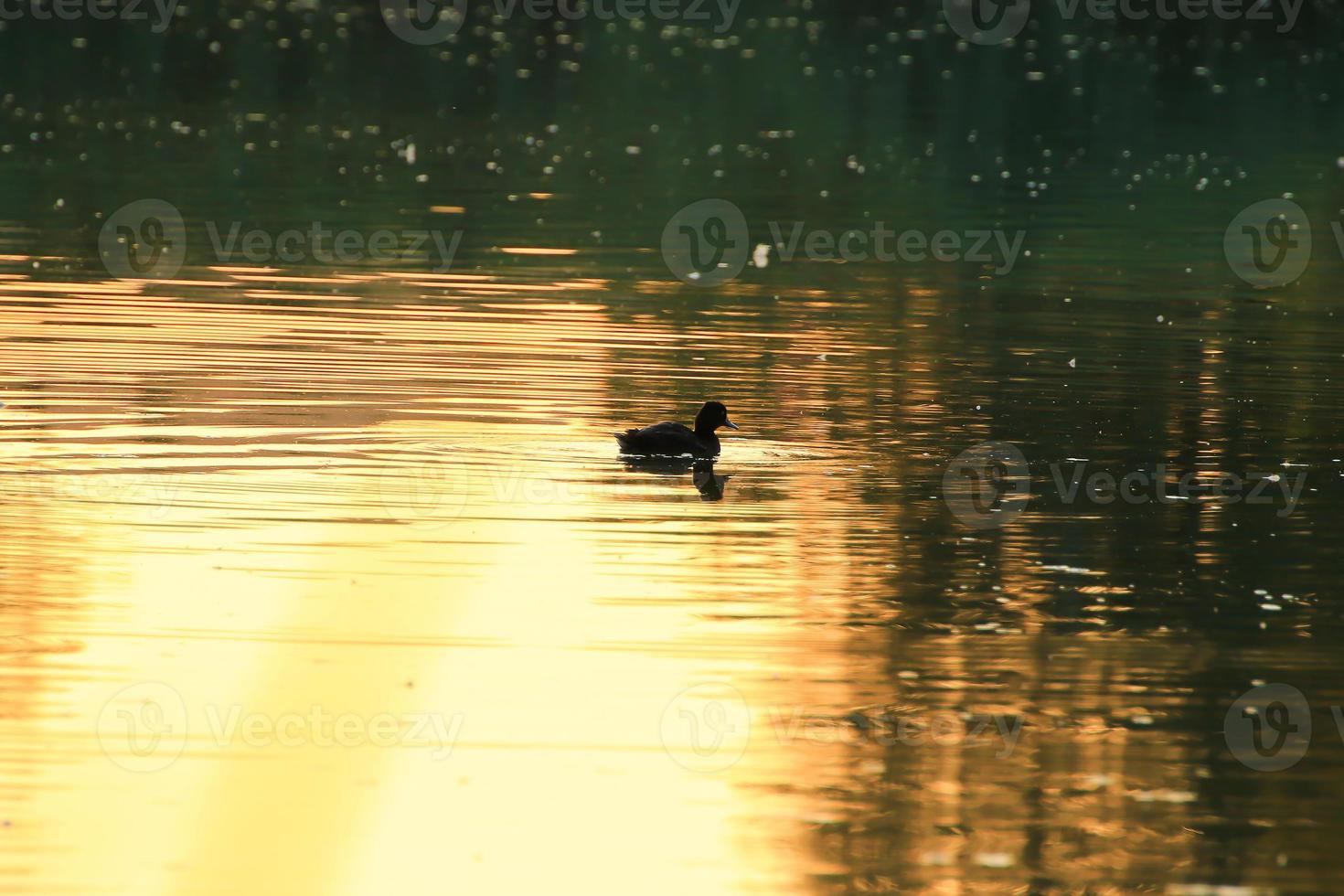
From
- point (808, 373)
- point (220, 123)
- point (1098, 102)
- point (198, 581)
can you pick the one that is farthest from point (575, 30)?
point (198, 581)

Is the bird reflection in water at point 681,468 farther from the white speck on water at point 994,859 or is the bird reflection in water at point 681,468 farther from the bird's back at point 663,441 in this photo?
the white speck on water at point 994,859

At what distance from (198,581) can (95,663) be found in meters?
1.71

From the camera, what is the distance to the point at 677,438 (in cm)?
1812

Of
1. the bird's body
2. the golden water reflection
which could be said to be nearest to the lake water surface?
the golden water reflection

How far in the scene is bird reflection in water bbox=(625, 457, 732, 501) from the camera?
18.1 metres

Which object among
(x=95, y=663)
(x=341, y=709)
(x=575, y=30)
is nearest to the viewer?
(x=341, y=709)

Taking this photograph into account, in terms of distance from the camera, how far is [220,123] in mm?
53531

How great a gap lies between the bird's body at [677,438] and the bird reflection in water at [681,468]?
3.0 inches

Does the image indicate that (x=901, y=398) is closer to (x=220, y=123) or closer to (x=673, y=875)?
(x=673, y=875)

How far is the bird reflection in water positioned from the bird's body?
0.08m

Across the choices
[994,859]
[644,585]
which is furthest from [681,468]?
[994,859]

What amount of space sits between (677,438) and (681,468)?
294mm

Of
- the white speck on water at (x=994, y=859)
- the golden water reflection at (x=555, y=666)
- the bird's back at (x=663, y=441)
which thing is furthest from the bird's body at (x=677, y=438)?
the white speck on water at (x=994, y=859)

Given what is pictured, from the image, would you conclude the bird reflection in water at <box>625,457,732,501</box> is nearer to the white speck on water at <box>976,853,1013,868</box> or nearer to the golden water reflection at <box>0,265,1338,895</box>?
the golden water reflection at <box>0,265,1338,895</box>
